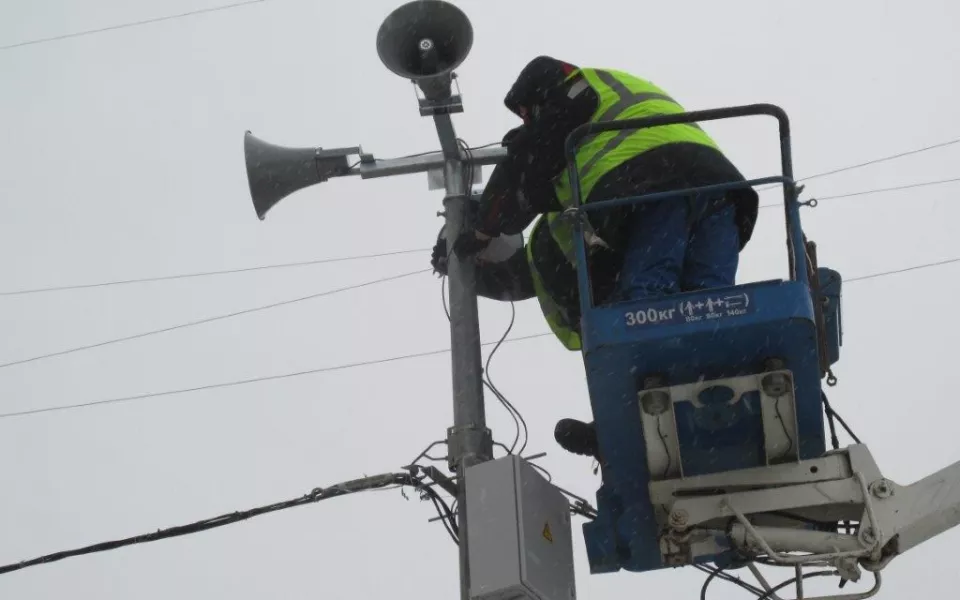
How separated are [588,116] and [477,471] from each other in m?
1.86

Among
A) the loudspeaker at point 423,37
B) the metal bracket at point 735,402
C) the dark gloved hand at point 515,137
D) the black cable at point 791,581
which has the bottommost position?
the black cable at point 791,581

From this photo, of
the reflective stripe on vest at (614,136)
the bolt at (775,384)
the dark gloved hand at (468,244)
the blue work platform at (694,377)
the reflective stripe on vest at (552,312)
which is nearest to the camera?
the blue work platform at (694,377)

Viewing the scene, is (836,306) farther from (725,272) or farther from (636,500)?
(636,500)

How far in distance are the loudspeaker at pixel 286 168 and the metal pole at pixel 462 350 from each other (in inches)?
25.7

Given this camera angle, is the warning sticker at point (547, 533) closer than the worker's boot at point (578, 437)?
Yes

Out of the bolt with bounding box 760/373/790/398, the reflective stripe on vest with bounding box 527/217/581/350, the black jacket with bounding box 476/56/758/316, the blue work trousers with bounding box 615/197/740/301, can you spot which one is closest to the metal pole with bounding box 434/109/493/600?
the black jacket with bounding box 476/56/758/316

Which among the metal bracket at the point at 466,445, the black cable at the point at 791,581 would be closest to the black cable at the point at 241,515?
the metal bracket at the point at 466,445

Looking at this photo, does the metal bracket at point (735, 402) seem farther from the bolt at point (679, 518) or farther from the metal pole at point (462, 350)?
the metal pole at point (462, 350)

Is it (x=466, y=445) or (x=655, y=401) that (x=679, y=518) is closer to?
(x=655, y=401)

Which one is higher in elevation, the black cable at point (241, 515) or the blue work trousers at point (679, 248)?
the blue work trousers at point (679, 248)

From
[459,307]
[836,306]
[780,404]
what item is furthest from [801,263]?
[459,307]

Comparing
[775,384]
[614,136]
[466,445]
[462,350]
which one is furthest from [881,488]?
[462,350]

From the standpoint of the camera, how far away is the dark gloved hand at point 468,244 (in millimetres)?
7172

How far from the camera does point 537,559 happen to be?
19.7 ft
